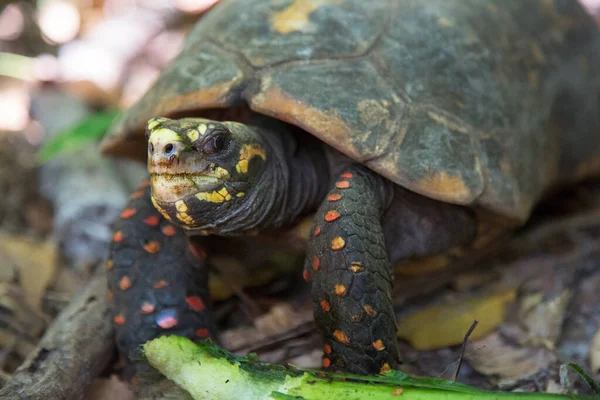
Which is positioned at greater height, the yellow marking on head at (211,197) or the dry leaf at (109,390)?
the yellow marking on head at (211,197)

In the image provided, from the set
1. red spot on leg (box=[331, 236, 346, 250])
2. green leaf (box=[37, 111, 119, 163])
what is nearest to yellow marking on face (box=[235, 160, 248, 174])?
red spot on leg (box=[331, 236, 346, 250])

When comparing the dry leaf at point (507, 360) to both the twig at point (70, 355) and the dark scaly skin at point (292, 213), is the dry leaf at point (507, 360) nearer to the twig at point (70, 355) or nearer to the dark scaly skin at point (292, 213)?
the dark scaly skin at point (292, 213)

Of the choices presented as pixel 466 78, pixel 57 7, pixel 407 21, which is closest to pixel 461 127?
pixel 466 78

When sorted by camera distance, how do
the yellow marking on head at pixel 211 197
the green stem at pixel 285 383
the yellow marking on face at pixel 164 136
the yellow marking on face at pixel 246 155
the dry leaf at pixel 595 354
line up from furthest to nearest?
the dry leaf at pixel 595 354
the yellow marking on face at pixel 246 155
the yellow marking on head at pixel 211 197
the yellow marking on face at pixel 164 136
the green stem at pixel 285 383

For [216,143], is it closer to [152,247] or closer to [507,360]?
[152,247]

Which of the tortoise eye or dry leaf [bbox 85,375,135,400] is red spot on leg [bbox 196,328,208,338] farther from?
the tortoise eye

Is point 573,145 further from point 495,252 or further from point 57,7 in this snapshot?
point 57,7

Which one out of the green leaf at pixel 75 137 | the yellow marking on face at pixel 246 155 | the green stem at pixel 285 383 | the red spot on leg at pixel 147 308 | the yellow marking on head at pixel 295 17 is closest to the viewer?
the green stem at pixel 285 383

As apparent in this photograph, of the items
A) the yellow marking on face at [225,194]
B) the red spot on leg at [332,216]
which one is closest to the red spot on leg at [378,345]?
the red spot on leg at [332,216]
